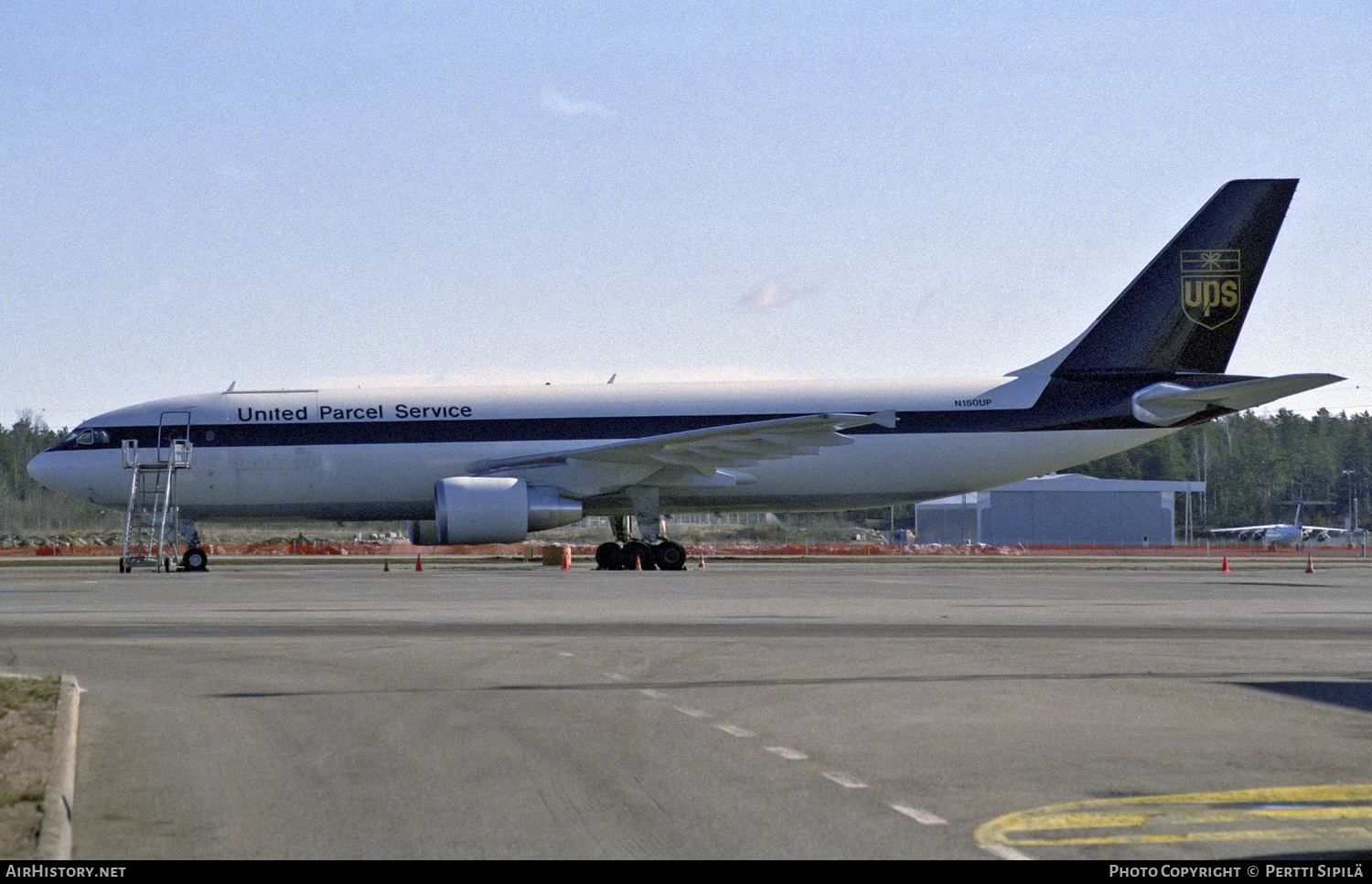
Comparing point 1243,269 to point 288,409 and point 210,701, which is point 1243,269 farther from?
point 210,701

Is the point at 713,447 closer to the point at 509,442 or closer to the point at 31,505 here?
the point at 509,442

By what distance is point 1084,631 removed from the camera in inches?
587

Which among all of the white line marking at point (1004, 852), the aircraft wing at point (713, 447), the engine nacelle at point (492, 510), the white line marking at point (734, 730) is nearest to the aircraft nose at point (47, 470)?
the engine nacelle at point (492, 510)

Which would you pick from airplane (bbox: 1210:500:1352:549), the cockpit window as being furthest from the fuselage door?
airplane (bbox: 1210:500:1352:549)

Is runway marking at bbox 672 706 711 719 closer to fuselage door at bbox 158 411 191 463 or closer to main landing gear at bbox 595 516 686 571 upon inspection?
main landing gear at bbox 595 516 686 571

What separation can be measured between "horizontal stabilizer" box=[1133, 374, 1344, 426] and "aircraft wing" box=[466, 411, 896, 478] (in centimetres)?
673

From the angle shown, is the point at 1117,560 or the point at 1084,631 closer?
the point at 1084,631

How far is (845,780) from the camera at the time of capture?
6.61 m

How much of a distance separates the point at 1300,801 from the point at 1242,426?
503 ft

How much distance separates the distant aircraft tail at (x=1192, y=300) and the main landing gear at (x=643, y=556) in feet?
31.7

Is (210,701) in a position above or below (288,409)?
below

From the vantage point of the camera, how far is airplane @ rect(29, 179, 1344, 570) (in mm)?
30859

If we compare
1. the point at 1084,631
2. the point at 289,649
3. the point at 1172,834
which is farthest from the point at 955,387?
the point at 1172,834

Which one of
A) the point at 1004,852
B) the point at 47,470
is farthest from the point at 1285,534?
the point at 1004,852
